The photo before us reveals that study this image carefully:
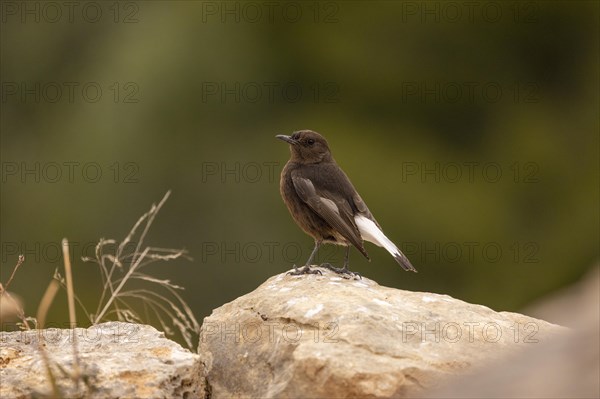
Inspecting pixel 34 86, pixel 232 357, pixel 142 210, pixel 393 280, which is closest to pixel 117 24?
pixel 34 86

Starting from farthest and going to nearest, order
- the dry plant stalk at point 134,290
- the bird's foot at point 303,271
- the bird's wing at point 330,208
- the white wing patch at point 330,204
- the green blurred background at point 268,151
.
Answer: the green blurred background at point 268,151 < the white wing patch at point 330,204 < the bird's wing at point 330,208 < the bird's foot at point 303,271 < the dry plant stalk at point 134,290

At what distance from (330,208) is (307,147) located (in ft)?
2.58

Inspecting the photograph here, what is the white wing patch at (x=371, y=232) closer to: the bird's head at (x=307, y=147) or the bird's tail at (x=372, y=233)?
the bird's tail at (x=372, y=233)

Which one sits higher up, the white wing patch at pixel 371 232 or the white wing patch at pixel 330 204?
the white wing patch at pixel 330 204

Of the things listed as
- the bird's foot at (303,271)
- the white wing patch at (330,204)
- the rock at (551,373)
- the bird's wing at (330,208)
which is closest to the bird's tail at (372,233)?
the bird's wing at (330,208)

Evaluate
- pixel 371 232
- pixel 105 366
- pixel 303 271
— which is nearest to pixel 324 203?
pixel 371 232

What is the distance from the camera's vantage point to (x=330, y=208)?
A: 27.2 ft

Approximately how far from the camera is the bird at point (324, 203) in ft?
27.1

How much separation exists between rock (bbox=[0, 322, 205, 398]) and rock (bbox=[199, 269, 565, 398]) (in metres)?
0.36

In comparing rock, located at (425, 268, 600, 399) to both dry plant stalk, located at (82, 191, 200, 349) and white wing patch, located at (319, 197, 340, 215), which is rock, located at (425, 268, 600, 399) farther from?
white wing patch, located at (319, 197, 340, 215)

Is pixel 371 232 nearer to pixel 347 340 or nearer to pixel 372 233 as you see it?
pixel 372 233

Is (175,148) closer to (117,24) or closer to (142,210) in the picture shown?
(142,210)

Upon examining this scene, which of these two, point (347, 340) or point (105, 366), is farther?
point (347, 340)

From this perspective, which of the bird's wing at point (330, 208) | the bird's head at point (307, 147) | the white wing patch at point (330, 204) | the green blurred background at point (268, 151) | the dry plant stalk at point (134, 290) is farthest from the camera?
the green blurred background at point (268, 151)
